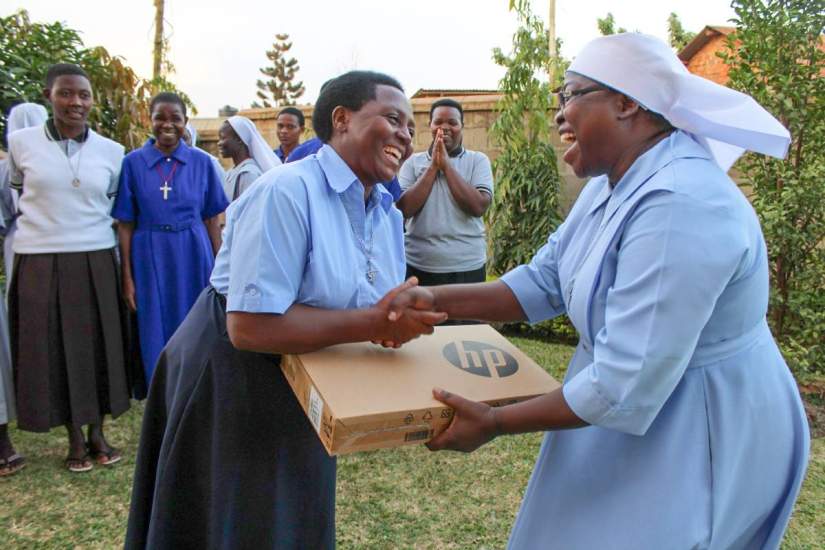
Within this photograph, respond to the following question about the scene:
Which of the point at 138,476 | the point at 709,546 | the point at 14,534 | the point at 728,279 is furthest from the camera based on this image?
the point at 14,534

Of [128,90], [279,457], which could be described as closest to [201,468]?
[279,457]

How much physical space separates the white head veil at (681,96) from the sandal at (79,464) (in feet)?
11.2

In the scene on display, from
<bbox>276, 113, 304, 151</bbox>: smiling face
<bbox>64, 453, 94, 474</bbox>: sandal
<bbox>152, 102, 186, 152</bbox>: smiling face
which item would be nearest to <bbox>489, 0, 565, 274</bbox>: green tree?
<bbox>276, 113, 304, 151</bbox>: smiling face

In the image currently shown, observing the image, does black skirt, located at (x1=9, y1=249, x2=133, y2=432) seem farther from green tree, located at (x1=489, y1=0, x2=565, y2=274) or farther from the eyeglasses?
green tree, located at (x1=489, y1=0, x2=565, y2=274)

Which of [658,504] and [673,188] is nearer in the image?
[673,188]

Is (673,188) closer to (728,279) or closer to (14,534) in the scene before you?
(728,279)

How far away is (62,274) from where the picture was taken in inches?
137

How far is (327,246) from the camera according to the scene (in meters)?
1.69

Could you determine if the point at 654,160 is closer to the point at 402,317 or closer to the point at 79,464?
the point at 402,317

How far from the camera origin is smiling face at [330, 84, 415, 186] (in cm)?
183

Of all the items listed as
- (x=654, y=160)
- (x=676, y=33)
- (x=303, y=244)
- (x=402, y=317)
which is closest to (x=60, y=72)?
(x=303, y=244)

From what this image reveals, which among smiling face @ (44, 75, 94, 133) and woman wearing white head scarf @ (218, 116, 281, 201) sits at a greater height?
smiling face @ (44, 75, 94, 133)

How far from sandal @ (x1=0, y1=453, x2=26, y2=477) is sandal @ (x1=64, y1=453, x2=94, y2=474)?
0.25m

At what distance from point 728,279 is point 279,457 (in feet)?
4.49
